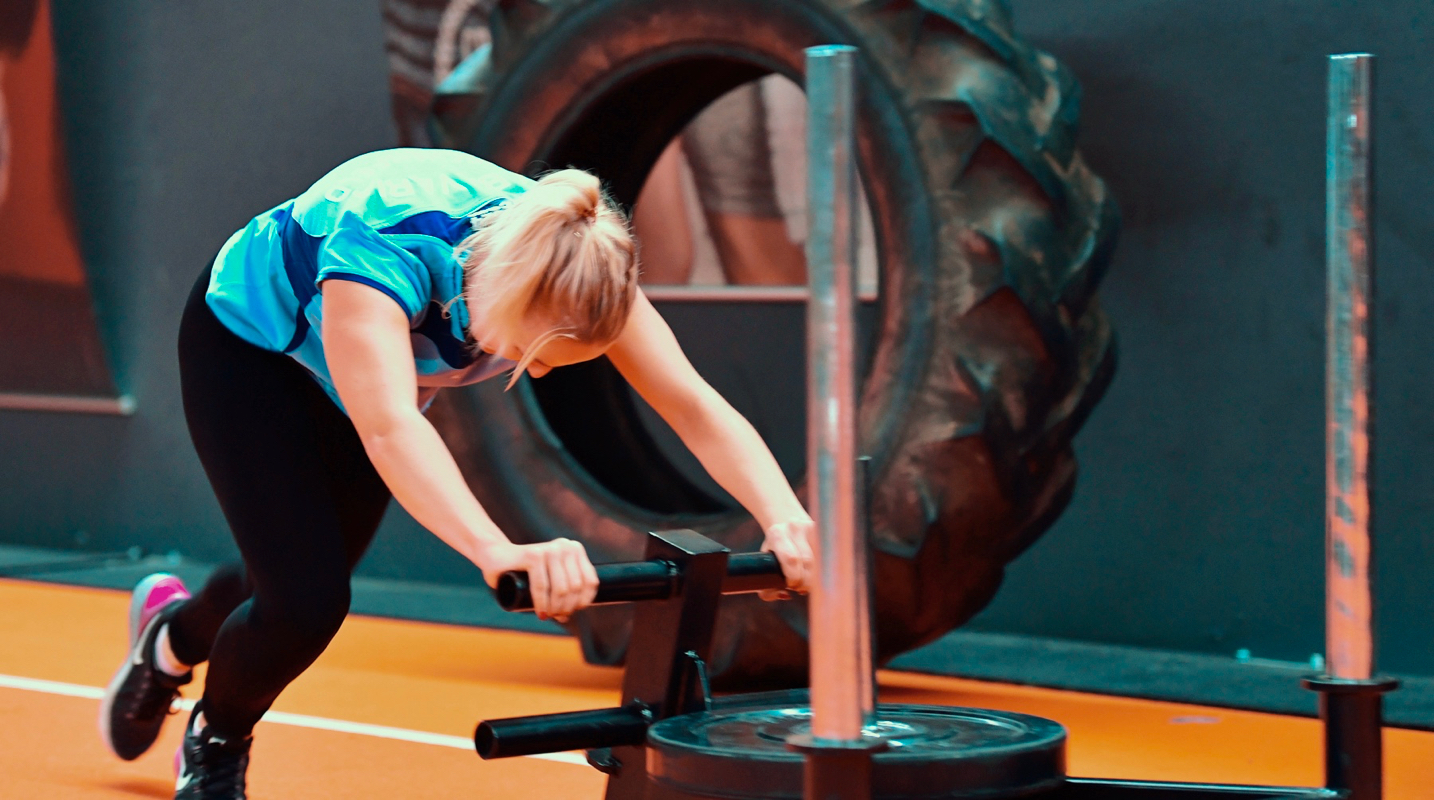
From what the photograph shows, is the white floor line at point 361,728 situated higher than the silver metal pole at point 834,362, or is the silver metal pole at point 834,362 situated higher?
the silver metal pole at point 834,362

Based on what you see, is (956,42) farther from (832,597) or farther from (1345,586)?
(832,597)

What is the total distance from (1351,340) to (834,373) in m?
0.63

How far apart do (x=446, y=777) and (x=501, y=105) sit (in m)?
1.55

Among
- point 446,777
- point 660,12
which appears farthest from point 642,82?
point 446,777

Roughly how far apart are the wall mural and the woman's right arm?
3638mm

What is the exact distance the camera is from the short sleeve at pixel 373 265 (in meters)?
1.68

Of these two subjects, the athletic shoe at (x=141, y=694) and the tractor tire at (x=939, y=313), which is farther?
the tractor tire at (x=939, y=313)

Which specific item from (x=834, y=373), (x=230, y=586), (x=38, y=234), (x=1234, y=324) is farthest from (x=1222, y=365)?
(x=38, y=234)

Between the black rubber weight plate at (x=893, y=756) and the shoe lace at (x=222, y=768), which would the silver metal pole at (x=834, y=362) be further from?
the shoe lace at (x=222, y=768)

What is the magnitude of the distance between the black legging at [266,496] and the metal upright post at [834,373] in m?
0.86

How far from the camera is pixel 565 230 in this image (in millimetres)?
1583

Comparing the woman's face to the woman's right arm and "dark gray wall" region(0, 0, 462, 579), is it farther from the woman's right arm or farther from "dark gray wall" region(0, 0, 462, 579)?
"dark gray wall" region(0, 0, 462, 579)

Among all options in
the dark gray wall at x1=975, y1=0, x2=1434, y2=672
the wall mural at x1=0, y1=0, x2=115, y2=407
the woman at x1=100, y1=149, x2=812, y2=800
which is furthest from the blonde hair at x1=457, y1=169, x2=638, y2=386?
the wall mural at x1=0, y1=0, x2=115, y2=407

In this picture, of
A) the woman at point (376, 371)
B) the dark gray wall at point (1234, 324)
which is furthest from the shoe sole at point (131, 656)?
the dark gray wall at point (1234, 324)
